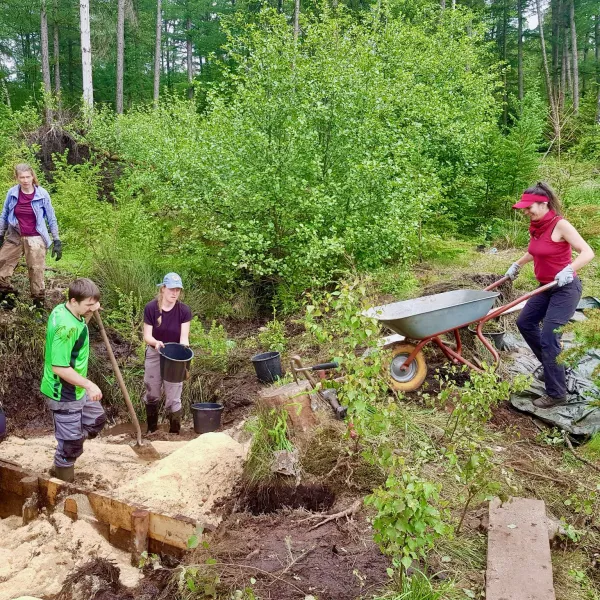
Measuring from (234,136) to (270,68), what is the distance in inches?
39.3

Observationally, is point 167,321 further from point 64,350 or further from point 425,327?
point 425,327

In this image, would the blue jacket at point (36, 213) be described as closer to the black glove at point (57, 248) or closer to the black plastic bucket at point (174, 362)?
the black glove at point (57, 248)

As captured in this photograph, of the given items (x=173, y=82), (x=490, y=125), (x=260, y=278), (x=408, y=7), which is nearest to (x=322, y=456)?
(x=260, y=278)

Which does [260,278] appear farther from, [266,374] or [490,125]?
[490,125]

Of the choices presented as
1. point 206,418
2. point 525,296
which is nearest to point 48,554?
point 206,418

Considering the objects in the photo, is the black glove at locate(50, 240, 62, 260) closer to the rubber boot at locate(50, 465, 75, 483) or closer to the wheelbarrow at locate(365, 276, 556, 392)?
the rubber boot at locate(50, 465, 75, 483)

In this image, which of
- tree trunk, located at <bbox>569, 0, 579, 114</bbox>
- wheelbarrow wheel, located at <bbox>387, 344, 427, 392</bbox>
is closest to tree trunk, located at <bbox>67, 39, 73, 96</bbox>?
tree trunk, located at <bbox>569, 0, 579, 114</bbox>

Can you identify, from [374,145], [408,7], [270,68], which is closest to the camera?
[270,68]

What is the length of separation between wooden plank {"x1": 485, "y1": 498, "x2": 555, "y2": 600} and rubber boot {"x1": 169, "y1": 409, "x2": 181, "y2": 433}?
3.31 meters

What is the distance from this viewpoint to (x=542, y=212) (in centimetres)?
509

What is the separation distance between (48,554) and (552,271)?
4.46m

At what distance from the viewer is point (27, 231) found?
692cm

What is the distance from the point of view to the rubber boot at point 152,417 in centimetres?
595

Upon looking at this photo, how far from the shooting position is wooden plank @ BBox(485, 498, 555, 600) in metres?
2.82
